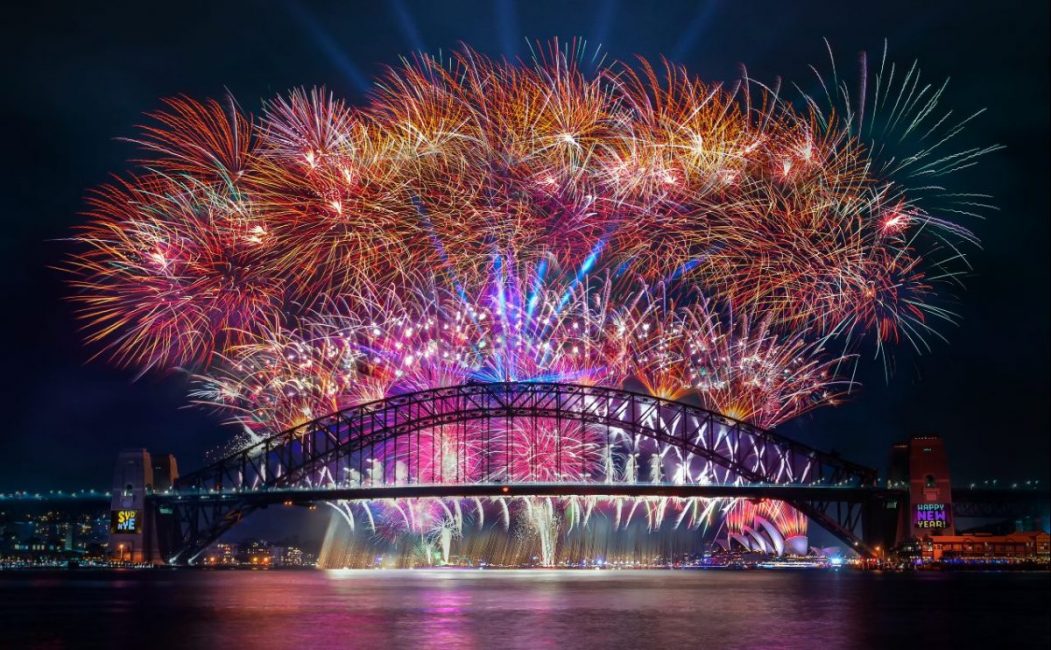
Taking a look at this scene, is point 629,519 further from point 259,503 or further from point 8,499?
point 8,499

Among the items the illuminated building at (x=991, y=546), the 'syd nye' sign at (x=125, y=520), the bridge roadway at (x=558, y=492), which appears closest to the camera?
the bridge roadway at (x=558, y=492)

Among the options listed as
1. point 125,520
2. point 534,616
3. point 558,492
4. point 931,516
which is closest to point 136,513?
point 125,520

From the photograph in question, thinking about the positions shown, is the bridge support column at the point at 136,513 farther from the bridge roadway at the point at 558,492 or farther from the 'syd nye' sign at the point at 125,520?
the bridge roadway at the point at 558,492

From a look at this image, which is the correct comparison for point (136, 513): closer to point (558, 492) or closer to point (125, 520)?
point (125, 520)

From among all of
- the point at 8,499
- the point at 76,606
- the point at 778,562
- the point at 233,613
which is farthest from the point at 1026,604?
the point at 8,499

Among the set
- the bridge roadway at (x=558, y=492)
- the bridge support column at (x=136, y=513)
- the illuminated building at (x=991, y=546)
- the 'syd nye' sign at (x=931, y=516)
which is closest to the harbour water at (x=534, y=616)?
the bridge roadway at (x=558, y=492)

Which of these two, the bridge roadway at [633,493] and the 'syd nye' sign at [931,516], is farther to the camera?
the 'syd nye' sign at [931,516]
